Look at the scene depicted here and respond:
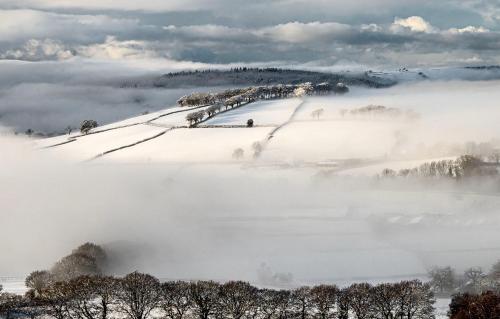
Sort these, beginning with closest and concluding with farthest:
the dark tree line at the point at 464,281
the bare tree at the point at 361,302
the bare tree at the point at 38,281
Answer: the bare tree at the point at 361,302 → the bare tree at the point at 38,281 → the dark tree line at the point at 464,281

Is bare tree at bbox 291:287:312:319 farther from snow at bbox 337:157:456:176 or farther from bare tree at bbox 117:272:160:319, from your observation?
snow at bbox 337:157:456:176

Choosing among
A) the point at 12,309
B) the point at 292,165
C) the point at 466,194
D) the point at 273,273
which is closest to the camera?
the point at 12,309

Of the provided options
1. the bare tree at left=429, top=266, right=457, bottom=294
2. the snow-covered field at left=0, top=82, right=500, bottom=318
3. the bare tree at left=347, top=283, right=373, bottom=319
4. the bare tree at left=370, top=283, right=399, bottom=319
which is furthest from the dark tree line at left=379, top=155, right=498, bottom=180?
the bare tree at left=347, top=283, right=373, bottom=319

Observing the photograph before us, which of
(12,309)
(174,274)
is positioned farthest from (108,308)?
(174,274)

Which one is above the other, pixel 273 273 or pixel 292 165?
pixel 292 165

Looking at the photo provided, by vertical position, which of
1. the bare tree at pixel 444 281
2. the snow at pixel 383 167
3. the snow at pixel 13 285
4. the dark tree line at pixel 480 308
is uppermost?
the snow at pixel 383 167

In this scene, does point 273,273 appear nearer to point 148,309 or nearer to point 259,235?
point 259,235

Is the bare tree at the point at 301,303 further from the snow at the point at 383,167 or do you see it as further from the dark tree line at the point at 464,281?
the snow at the point at 383,167

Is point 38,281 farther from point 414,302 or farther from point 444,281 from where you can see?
point 444,281

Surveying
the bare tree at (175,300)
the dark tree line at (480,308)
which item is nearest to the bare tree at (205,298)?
the bare tree at (175,300)
